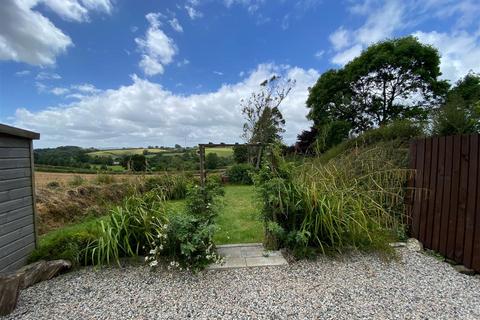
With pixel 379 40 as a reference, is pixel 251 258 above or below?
below

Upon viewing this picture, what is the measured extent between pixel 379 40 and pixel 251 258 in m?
15.9

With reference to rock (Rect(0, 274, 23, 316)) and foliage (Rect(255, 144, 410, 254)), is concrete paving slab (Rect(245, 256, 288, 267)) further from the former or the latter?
rock (Rect(0, 274, 23, 316))

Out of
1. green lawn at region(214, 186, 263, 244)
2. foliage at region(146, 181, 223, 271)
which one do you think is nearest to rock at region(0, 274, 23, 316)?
foliage at region(146, 181, 223, 271)

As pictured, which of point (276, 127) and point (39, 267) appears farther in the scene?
point (276, 127)

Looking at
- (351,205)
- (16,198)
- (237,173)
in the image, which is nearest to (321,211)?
(351,205)

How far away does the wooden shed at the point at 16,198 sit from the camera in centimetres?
227

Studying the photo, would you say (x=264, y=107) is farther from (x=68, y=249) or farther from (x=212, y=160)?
(x=68, y=249)

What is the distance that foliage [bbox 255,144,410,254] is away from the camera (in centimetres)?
279

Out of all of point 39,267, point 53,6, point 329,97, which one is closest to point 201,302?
point 39,267

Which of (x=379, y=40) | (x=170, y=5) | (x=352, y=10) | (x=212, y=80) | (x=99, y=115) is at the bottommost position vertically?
(x=99, y=115)

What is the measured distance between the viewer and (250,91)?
13.6 meters

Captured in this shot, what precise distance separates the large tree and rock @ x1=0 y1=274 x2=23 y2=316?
13.0 m

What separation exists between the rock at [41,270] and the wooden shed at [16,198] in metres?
0.22

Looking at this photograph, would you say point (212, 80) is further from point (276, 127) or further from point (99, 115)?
point (276, 127)
